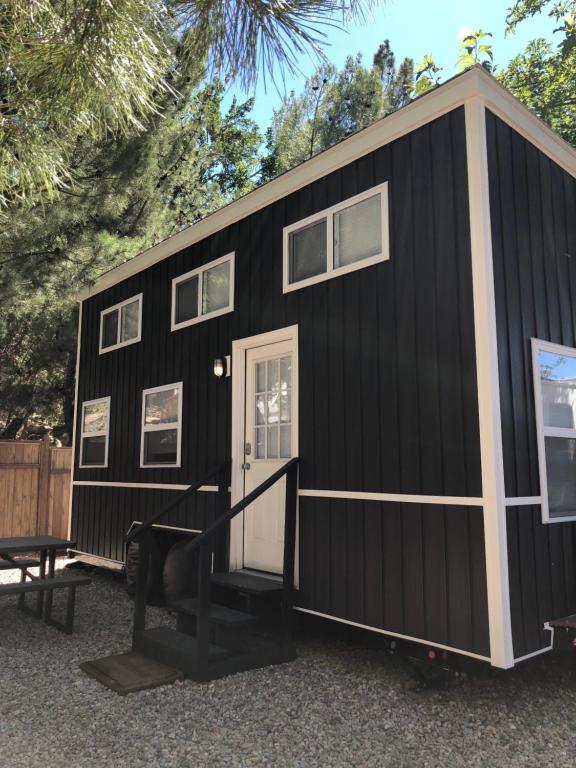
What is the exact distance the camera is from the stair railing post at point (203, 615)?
11.7 ft

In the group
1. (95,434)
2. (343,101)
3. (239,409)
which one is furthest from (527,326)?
(343,101)

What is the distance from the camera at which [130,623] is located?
4.99 meters

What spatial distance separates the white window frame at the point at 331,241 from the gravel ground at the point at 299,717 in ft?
8.48

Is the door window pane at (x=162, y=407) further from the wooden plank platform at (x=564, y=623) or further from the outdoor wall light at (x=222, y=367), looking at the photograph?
the wooden plank platform at (x=564, y=623)

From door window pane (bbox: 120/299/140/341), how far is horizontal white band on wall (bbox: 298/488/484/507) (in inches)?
136

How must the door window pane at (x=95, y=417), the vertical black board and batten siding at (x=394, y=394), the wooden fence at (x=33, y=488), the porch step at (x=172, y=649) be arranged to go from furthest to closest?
the wooden fence at (x=33, y=488)
the door window pane at (x=95, y=417)
the porch step at (x=172, y=649)
the vertical black board and batten siding at (x=394, y=394)

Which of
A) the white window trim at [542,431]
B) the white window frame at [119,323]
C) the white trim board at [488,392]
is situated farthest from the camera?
the white window frame at [119,323]

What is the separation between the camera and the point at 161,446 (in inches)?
240

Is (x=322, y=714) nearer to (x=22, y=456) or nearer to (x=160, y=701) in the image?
(x=160, y=701)

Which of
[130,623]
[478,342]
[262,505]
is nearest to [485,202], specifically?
[478,342]

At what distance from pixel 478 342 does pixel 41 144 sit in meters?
3.48

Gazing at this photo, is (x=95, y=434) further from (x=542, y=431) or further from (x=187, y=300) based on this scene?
(x=542, y=431)

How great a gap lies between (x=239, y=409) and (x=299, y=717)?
2.52m

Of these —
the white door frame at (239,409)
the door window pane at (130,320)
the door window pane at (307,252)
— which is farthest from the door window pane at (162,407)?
the door window pane at (307,252)
